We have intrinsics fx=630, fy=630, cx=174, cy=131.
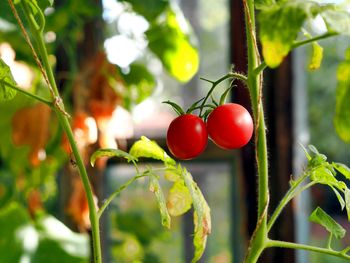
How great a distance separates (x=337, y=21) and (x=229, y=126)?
17 cm

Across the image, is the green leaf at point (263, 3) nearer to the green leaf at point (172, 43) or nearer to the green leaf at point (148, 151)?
the green leaf at point (148, 151)

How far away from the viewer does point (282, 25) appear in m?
0.42

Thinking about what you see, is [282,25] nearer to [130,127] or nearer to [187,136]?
[187,136]

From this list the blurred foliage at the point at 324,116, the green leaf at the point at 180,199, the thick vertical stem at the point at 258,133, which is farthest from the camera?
the blurred foliage at the point at 324,116

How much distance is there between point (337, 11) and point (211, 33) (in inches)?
52.2

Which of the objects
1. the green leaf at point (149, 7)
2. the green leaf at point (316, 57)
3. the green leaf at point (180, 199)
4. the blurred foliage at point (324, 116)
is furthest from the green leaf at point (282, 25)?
the blurred foliage at point (324, 116)

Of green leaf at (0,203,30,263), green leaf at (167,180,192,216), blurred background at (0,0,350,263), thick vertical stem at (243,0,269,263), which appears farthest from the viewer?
blurred background at (0,0,350,263)

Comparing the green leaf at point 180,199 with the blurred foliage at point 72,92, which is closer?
the green leaf at point 180,199

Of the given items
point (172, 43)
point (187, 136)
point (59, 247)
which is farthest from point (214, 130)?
point (172, 43)

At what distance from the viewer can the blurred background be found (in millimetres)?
1386

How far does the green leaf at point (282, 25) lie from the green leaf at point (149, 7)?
3.28 feet

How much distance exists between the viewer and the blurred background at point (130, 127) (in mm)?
1386

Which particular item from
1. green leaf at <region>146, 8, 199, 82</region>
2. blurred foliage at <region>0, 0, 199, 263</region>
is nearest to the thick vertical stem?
blurred foliage at <region>0, 0, 199, 263</region>

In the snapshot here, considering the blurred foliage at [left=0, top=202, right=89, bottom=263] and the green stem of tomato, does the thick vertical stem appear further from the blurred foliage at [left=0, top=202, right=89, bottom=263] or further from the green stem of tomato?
the blurred foliage at [left=0, top=202, right=89, bottom=263]
